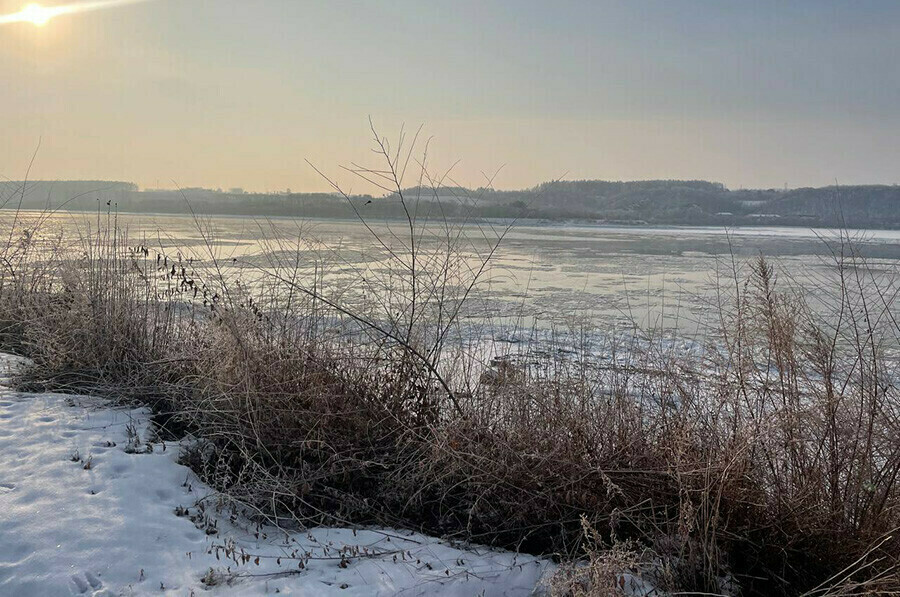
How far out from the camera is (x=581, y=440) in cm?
454

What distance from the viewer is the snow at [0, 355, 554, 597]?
362 cm

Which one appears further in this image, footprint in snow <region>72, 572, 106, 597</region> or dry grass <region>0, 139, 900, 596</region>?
dry grass <region>0, 139, 900, 596</region>

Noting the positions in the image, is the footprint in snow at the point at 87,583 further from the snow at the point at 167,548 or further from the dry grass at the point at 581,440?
the dry grass at the point at 581,440

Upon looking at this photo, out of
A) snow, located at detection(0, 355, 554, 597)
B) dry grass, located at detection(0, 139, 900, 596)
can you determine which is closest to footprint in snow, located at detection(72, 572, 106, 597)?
snow, located at detection(0, 355, 554, 597)

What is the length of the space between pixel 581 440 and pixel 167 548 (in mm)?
2775

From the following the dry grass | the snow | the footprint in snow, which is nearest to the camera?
the footprint in snow

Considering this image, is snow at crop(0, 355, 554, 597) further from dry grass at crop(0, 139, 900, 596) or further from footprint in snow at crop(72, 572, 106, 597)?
dry grass at crop(0, 139, 900, 596)

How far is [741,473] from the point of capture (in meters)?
3.86

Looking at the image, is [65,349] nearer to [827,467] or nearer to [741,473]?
[741,473]

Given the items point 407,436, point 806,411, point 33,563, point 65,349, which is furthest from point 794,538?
point 65,349

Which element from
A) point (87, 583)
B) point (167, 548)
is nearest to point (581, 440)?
point (167, 548)

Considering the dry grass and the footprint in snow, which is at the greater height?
the dry grass

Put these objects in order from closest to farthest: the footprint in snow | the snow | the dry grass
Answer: the footprint in snow, the snow, the dry grass

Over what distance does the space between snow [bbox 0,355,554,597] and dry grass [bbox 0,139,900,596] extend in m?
0.26
